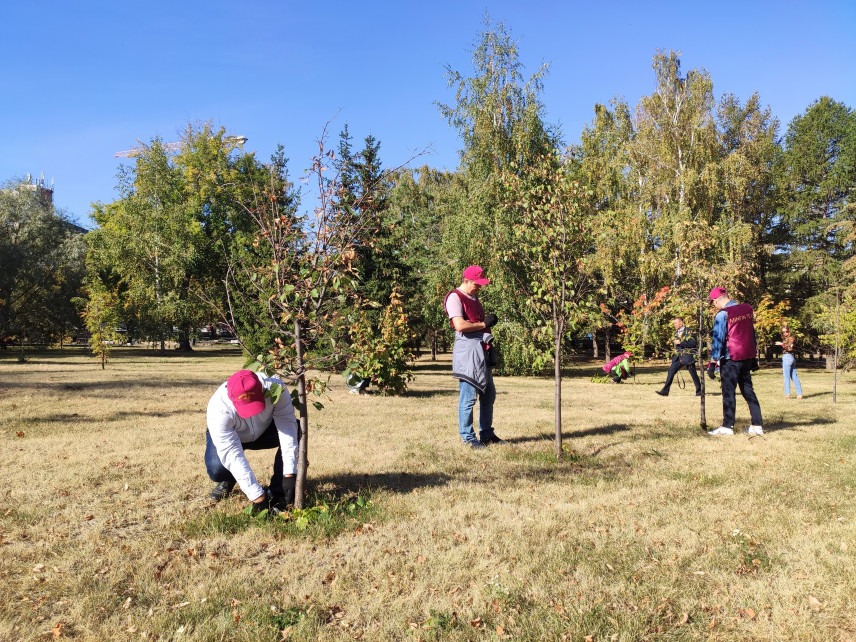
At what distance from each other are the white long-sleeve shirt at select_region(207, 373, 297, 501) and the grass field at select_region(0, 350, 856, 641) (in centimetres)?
38

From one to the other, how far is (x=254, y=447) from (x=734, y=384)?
6.08 metres

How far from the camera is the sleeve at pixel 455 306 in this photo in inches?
258

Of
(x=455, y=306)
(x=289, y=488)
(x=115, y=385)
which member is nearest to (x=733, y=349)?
(x=455, y=306)

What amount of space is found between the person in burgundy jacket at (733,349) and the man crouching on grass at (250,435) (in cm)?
571

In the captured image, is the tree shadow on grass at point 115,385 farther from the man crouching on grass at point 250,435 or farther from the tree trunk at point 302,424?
the tree trunk at point 302,424

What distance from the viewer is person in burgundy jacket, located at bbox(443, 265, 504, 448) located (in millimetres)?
6605

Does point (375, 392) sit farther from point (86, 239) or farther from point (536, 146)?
point (86, 239)

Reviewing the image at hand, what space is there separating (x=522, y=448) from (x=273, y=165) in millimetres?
4295

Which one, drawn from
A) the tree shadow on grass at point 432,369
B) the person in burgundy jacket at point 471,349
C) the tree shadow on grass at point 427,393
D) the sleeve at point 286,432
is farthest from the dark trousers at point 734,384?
the tree shadow on grass at point 432,369

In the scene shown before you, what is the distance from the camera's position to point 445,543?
389 centimetres

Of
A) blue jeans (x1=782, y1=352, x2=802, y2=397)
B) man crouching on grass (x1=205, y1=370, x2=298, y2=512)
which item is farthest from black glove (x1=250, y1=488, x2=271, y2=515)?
blue jeans (x1=782, y1=352, x2=802, y2=397)

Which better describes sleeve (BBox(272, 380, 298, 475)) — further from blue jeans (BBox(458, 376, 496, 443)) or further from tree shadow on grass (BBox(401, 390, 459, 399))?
tree shadow on grass (BBox(401, 390, 459, 399))

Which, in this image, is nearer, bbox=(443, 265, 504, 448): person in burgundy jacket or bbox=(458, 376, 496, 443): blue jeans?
bbox=(443, 265, 504, 448): person in burgundy jacket

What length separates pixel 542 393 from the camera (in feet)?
46.7
